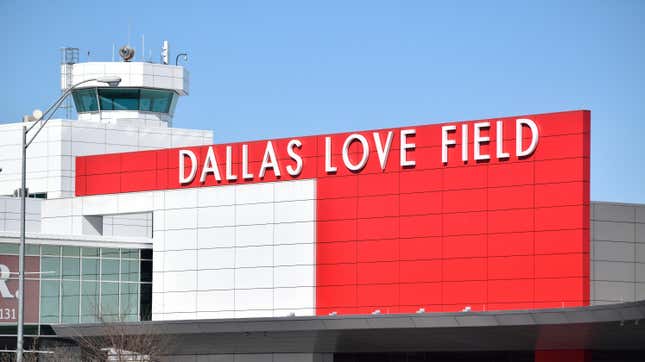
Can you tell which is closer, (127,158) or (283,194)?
(283,194)

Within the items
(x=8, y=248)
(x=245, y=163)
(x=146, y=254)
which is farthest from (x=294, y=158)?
(x=8, y=248)

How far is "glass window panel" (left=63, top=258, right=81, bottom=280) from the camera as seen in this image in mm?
75000

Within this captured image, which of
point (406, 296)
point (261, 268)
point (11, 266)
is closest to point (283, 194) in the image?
point (261, 268)

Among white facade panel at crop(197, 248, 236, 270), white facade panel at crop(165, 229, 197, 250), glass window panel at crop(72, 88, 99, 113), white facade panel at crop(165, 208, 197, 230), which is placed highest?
glass window panel at crop(72, 88, 99, 113)

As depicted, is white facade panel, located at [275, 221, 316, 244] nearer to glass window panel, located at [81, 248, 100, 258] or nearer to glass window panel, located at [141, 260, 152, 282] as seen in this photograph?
glass window panel, located at [141, 260, 152, 282]

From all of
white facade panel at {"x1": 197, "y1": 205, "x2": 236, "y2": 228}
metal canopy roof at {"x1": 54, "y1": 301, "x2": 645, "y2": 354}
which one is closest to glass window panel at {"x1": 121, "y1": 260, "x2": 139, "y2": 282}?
white facade panel at {"x1": 197, "y1": 205, "x2": 236, "y2": 228}

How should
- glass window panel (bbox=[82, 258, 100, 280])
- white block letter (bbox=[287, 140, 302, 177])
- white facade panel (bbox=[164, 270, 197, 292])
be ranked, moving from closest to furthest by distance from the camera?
white block letter (bbox=[287, 140, 302, 177]) → white facade panel (bbox=[164, 270, 197, 292]) → glass window panel (bbox=[82, 258, 100, 280])

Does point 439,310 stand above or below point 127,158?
below

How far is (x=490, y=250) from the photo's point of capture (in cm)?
6525

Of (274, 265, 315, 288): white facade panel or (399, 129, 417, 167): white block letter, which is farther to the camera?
(274, 265, 315, 288): white facade panel

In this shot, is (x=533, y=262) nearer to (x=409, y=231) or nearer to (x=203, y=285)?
(x=409, y=231)

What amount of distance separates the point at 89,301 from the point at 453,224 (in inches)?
803

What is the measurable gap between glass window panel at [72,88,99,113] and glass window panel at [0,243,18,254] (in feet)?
79.2

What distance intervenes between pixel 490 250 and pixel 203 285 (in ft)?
54.3
